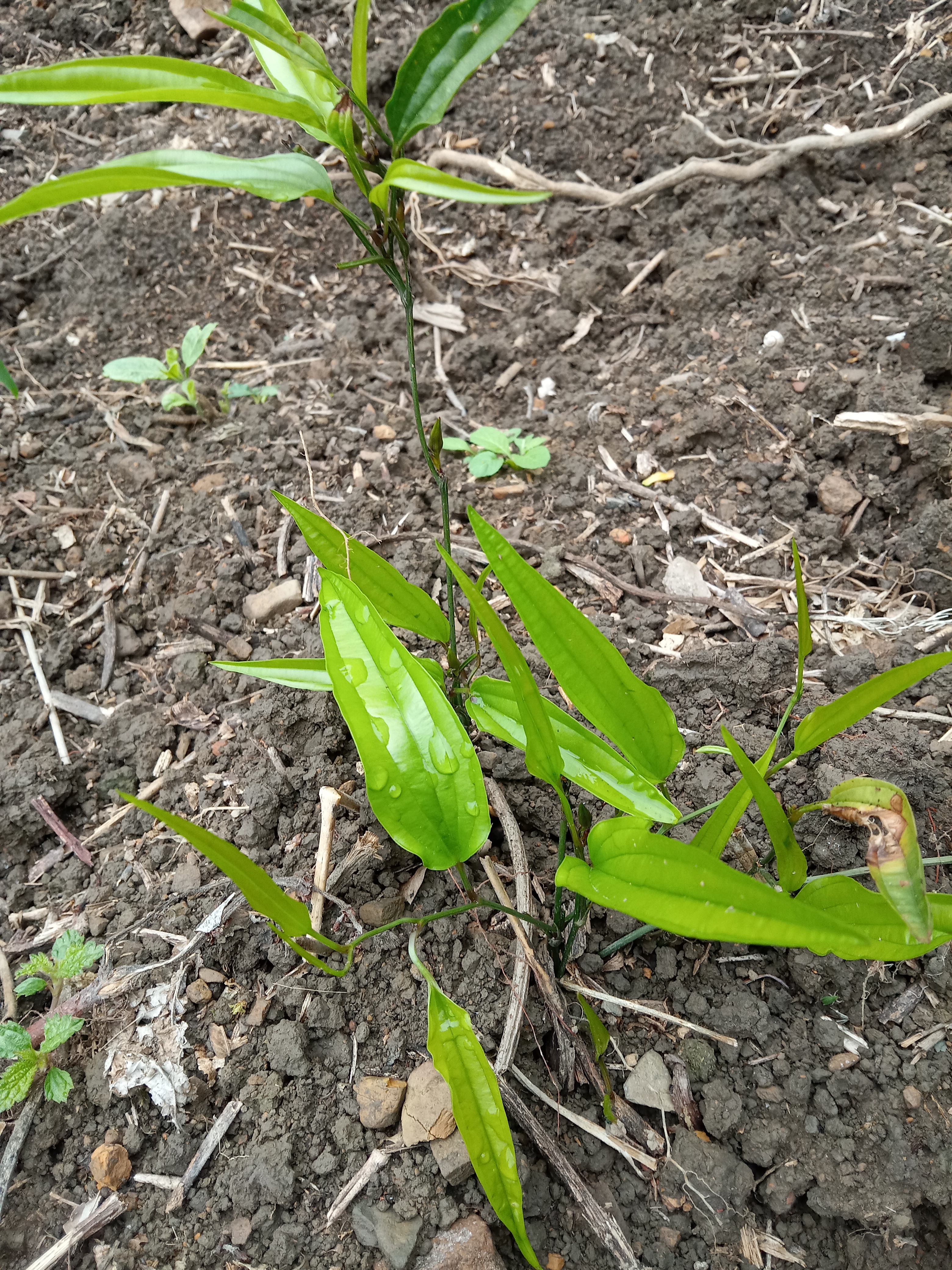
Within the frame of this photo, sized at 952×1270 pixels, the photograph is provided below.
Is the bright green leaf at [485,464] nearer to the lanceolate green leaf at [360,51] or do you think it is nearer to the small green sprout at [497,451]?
the small green sprout at [497,451]

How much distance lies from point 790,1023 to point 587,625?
22.5 inches

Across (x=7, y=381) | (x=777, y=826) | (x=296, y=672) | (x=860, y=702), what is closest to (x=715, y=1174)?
(x=777, y=826)

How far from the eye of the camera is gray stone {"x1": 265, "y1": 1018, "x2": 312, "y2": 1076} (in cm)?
94

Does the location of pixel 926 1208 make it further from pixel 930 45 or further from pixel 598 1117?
pixel 930 45

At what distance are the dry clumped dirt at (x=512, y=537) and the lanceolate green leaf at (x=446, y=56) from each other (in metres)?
0.72

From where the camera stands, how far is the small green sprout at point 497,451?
4.96ft

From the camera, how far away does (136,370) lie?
162 centimetres

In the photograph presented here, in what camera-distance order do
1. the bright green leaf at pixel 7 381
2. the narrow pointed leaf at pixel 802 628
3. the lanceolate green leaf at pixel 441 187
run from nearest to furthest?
the lanceolate green leaf at pixel 441 187 < the narrow pointed leaf at pixel 802 628 < the bright green leaf at pixel 7 381

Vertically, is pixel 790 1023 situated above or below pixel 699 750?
below

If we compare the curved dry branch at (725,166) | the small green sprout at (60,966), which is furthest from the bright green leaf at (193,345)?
the small green sprout at (60,966)

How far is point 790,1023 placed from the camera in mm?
936

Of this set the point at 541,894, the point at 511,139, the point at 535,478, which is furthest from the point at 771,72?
the point at 541,894

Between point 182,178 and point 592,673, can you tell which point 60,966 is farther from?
point 182,178

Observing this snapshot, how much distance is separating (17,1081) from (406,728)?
68cm
